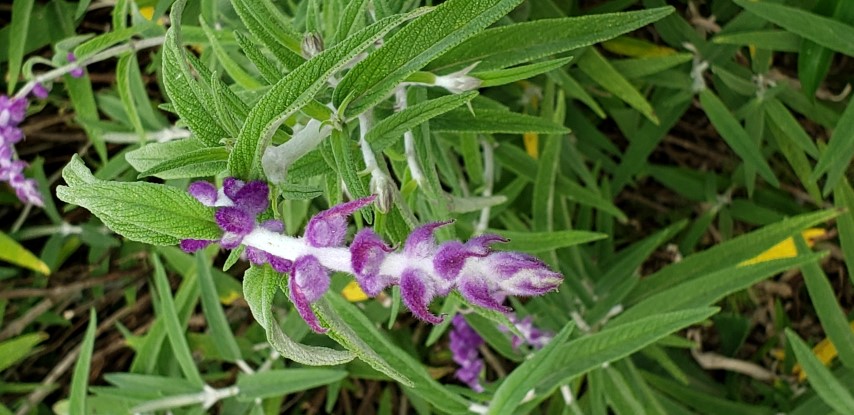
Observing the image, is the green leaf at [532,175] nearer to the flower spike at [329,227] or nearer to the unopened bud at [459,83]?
the unopened bud at [459,83]

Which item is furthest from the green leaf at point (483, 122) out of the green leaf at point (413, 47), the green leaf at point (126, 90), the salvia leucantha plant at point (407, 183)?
the green leaf at point (126, 90)

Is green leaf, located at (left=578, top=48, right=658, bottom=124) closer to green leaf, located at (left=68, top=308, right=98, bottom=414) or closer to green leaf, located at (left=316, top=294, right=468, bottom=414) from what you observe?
green leaf, located at (left=316, top=294, right=468, bottom=414)

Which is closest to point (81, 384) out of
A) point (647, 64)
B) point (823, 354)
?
point (647, 64)

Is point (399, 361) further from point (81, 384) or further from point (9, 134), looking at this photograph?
point (9, 134)

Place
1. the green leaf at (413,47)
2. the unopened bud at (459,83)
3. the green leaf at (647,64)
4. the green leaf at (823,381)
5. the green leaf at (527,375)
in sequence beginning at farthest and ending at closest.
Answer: the green leaf at (647,64) < the green leaf at (823,381) < the green leaf at (527,375) < the unopened bud at (459,83) < the green leaf at (413,47)

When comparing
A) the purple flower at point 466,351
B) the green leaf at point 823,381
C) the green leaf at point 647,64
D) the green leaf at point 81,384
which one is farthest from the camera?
the purple flower at point 466,351

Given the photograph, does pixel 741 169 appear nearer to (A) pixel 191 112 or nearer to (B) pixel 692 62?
(B) pixel 692 62
